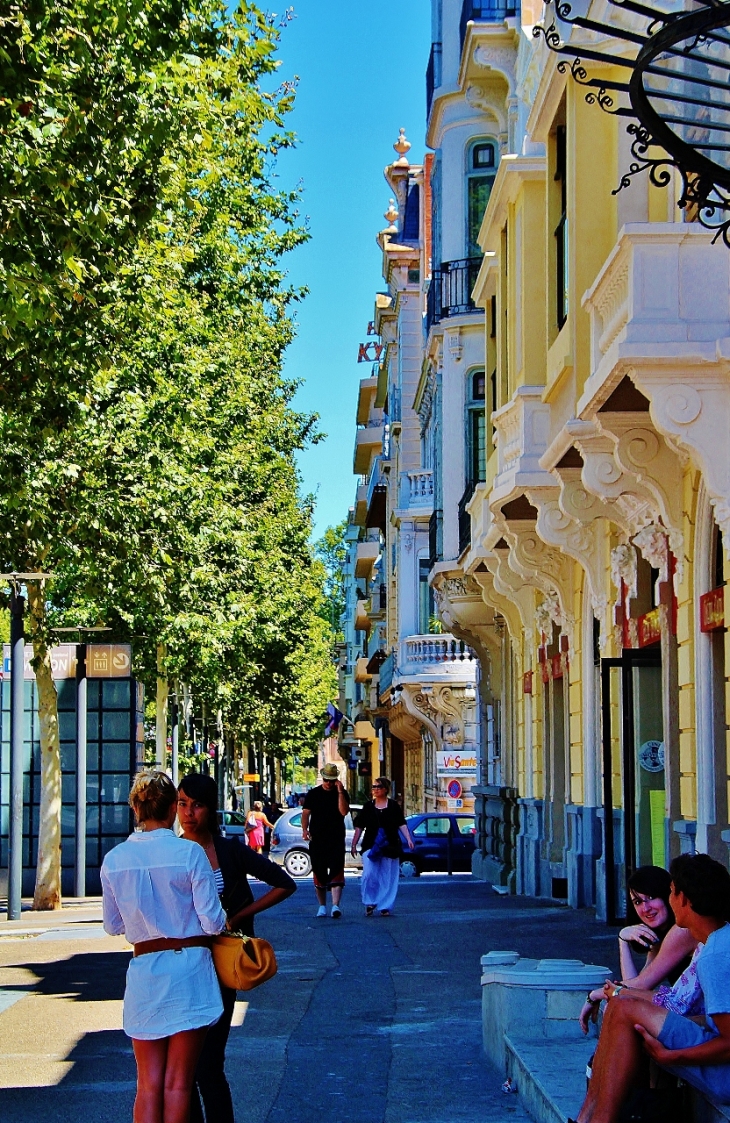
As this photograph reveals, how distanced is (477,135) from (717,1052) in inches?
1002

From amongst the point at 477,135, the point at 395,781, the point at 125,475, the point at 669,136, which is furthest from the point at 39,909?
the point at 395,781

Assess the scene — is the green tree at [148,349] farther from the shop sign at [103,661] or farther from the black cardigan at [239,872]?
the black cardigan at [239,872]

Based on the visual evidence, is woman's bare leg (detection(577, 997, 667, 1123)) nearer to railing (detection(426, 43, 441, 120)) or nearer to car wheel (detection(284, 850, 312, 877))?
railing (detection(426, 43, 441, 120))

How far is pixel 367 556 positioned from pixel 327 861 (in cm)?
5236

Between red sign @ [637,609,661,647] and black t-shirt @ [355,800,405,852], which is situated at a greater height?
red sign @ [637,609,661,647]

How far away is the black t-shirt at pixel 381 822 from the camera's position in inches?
809

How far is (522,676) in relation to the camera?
1091 inches

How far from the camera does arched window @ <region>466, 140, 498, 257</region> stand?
30391mm

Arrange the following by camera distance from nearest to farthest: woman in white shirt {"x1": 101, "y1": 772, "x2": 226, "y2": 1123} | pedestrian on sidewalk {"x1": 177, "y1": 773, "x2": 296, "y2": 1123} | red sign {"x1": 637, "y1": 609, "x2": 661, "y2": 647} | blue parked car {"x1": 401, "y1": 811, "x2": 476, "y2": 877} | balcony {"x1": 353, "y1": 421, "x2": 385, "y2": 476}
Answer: woman in white shirt {"x1": 101, "y1": 772, "x2": 226, "y2": 1123}, pedestrian on sidewalk {"x1": 177, "y1": 773, "x2": 296, "y2": 1123}, red sign {"x1": 637, "y1": 609, "x2": 661, "y2": 647}, blue parked car {"x1": 401, "y1": 811, "x2": 476, "y2": 877}, balcony {"x1": 353, "y1": 421, "x2": 385, "y2": 476}

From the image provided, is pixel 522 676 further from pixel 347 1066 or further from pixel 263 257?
pixel 347 1066

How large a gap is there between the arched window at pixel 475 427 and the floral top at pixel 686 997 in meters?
23.4

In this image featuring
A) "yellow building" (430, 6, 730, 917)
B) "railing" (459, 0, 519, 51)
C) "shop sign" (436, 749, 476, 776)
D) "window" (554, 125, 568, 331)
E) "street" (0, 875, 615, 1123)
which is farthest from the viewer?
"shop sign" (436, 749, 476, 776)

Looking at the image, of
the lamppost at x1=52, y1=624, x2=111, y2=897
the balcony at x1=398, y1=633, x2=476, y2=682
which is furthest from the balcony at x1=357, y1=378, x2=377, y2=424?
the lamppost at x1=52, y1=624, x2=111, y2=897

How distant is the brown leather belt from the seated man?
1609mm
